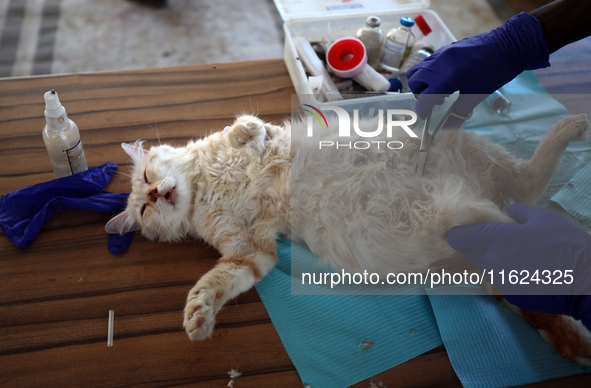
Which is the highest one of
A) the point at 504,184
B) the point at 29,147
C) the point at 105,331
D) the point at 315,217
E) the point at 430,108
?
the point at 430,108

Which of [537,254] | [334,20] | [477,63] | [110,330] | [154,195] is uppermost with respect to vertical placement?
[477,63]

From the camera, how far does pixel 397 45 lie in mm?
2139

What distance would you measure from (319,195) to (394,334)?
1.78ft

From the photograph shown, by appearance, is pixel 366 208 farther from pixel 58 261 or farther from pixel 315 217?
pixel 58 261

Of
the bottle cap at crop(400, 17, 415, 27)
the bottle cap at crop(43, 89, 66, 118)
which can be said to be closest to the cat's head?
the bottle cap at crop(43, 89, 66, 118)

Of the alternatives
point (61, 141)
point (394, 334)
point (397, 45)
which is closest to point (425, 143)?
point (394, 334)

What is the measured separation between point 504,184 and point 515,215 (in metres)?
0.19

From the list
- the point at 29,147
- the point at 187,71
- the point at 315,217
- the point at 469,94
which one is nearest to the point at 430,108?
the point at 469,94

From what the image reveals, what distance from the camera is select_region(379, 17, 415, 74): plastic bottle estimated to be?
214 cm

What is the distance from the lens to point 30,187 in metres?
1.69

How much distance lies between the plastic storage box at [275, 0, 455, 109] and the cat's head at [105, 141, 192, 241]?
0.79m

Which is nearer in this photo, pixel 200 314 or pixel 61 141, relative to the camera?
pixel 200 314

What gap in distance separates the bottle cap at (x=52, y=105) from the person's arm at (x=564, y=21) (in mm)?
1785

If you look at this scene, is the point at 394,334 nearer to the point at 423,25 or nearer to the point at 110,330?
the point at 110,330
